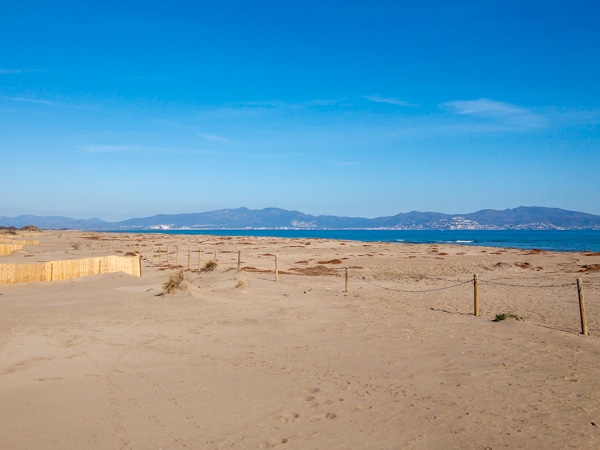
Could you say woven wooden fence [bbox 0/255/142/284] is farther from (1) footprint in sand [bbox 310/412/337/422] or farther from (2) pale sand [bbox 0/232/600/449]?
(1) footprint in sand [bbox 310/412/337/422]

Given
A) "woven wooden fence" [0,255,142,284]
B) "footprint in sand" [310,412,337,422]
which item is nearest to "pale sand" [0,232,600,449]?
"footprint in sand" [310,412,337,422]

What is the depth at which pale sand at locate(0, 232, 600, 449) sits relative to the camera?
6016 mm

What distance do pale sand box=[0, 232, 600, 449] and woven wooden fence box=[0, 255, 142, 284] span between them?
3.22 meters

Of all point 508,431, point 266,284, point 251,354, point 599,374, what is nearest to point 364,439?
point 508,431

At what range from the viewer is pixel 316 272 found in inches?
1235

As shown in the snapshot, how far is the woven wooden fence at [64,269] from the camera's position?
19875 mm

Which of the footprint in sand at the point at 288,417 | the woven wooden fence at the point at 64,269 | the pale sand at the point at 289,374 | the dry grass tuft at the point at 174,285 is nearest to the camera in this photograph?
the pale sand at the point at 289,374

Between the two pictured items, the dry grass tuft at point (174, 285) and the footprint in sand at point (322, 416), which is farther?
the dry grass tuft at point (174, 285)

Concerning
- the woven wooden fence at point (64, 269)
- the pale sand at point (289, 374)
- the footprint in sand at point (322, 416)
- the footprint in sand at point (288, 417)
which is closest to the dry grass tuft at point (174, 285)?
the pale sand at point (289, 374)

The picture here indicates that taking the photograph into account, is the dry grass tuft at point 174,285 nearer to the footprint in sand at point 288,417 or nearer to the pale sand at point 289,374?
the pale sand at point 289,374

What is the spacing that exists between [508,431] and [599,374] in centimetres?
354

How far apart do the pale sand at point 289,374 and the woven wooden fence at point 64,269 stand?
3.22 m

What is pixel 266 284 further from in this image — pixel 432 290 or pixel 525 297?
pixel 525 297

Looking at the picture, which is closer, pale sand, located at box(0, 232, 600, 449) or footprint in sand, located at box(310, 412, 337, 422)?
pale sand, located at box(0, 232, 600, 449)
